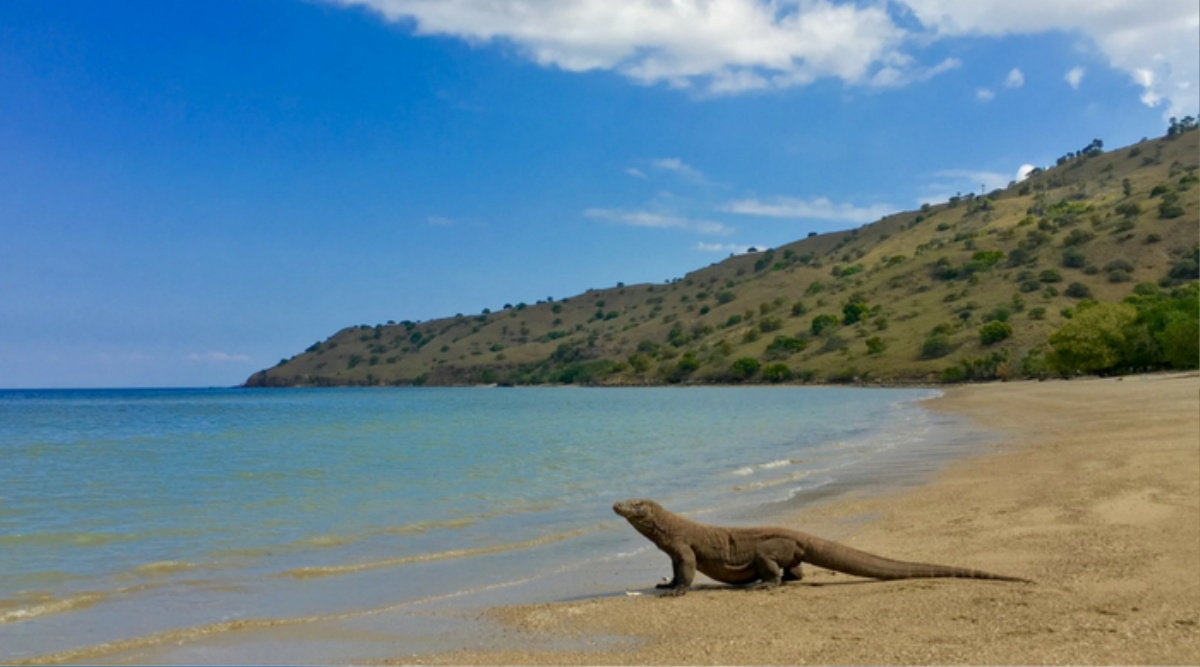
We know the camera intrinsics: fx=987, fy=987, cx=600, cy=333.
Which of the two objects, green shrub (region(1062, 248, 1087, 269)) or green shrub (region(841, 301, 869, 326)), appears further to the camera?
green shrub (region(841, 301, 869, 326))

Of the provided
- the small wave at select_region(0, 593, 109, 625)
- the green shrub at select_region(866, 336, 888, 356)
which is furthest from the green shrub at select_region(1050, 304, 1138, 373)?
the small wave at select_region(0, 593, 109, 625)

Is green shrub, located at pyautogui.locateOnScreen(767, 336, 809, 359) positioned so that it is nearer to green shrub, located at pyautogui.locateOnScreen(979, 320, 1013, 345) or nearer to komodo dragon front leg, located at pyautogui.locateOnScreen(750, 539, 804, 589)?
green shrub, located at pyautogui.locateOnScreen(979, 320, 1013, 345)

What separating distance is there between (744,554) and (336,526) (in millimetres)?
7360

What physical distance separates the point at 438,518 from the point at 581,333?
15418cm

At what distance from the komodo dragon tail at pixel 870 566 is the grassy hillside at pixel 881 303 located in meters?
73.2

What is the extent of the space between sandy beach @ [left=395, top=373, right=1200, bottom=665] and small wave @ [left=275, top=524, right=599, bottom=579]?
9.07ft

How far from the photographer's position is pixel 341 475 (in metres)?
22.3

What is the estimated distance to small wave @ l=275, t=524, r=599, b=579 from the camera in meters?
10.9

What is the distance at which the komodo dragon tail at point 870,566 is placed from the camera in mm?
8398

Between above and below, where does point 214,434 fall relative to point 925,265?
below

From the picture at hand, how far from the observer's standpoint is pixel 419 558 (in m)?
11.8

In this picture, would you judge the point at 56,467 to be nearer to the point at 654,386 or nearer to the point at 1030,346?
the point at 1030,346

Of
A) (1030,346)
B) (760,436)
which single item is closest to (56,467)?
(760,436)

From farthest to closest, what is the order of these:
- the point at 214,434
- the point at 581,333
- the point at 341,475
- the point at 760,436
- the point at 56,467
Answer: the point at 581,333
the point at 214,434
the point at 760,436
the point at 56,467
the point at 341,475
